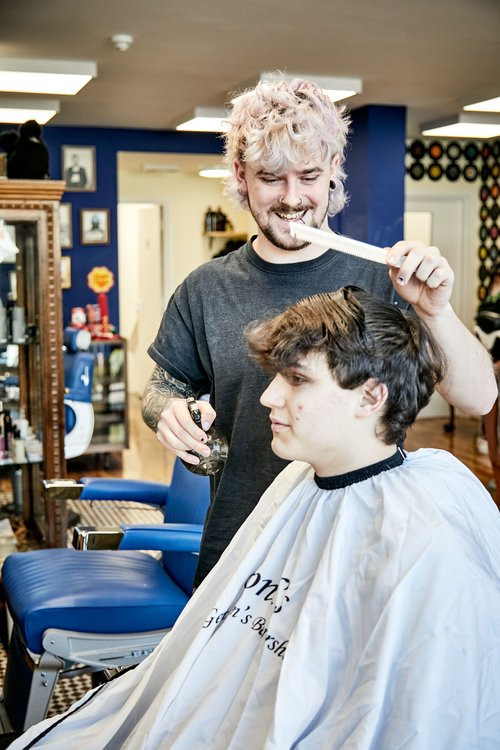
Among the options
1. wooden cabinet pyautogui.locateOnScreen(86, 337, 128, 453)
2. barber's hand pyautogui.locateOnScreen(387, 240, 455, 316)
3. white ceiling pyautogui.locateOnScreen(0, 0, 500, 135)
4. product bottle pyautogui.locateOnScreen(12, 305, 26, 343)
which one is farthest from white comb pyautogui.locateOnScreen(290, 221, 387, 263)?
wooden cabinet pyautogui.locateOnScreen(86, 337, 128, 453)

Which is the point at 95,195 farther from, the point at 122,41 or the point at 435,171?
the point at 435,171

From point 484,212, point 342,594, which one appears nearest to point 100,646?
point 342,594

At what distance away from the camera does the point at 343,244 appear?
51.0 inches

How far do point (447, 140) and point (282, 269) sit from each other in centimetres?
683

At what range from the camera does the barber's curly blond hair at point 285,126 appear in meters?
1.54

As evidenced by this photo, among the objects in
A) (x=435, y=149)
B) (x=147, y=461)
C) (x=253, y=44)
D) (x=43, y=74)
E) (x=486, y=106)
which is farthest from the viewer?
(x=435, y=149)

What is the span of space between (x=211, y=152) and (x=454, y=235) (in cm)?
248

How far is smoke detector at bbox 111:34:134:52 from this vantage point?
408 cm

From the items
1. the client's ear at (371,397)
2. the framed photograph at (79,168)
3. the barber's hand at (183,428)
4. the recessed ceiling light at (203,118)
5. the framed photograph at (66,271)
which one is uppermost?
the recessed ceiling light at (203,118)

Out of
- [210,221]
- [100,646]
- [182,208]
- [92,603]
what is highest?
[182,208]

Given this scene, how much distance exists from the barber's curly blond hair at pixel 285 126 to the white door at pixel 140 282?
7234 millimetres

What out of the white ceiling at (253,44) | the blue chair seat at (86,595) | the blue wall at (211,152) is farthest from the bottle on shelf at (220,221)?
the blue chair seat at (86,595)

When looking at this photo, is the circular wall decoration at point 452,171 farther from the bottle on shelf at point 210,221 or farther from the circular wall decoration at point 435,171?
the bottle on shelf at point 210,221

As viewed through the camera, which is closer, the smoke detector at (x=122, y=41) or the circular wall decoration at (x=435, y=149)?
the smoke detector at (x=122, y=41)
